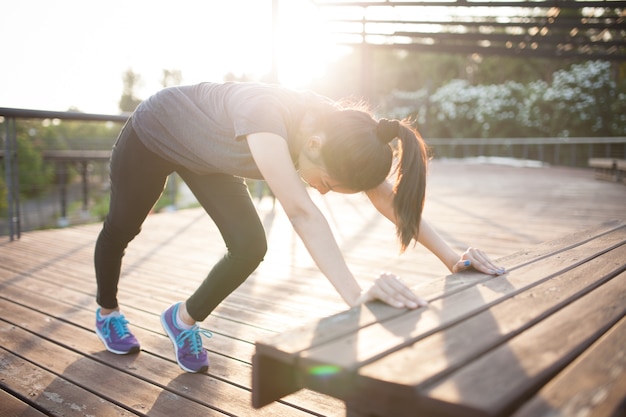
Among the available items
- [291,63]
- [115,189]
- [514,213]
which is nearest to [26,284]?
[115,189]

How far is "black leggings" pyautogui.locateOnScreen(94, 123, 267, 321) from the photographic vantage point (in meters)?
1.79

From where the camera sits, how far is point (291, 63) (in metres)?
5.67

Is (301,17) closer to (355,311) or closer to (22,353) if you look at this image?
(22,353)

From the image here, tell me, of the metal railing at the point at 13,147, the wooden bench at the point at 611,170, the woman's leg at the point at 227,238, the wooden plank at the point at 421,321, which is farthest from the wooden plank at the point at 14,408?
the wooden bench at the point at 611,170

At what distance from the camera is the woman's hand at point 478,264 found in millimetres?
1415

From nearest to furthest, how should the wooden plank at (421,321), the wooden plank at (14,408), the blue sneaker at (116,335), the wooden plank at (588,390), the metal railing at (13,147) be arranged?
the wooden plank at (588,390) < the wooden plank at (421,321) < the wooden plank at (14,408) < the blue sneaker at (116,335) < the metal railing at (13,147)

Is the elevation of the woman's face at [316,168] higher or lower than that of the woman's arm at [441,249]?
higher

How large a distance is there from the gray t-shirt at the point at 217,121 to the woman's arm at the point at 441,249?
12.6 inches

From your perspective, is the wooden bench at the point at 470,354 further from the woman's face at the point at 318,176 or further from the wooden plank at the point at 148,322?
the wooden plank at the point at 148,322

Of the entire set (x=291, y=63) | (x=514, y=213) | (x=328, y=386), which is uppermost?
(x=291, y=63)

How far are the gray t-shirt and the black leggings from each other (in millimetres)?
66

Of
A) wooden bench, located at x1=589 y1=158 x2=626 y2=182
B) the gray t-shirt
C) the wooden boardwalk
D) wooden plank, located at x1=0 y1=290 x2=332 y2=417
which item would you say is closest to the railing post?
the wooden boardwalk

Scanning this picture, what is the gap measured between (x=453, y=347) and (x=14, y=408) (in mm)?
1305

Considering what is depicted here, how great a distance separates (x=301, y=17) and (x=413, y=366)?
6.18 metres
